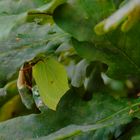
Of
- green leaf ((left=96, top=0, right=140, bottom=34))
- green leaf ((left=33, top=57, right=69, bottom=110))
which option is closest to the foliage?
green leaf ((left=33, top=57, right=69, bottom=110))

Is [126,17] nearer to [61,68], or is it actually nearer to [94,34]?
→ [94,34]

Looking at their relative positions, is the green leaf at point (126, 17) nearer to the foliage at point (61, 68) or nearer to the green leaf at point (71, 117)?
the foliage at point (61, 68)

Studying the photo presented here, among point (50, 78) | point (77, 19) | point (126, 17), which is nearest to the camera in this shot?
point (126, 17)

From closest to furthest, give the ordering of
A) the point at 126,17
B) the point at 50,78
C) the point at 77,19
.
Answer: the point at 126,17 < the point at 77,19 < the point at 50,78

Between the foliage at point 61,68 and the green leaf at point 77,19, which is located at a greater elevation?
the green leaf at point 77,19

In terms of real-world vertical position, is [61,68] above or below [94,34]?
below

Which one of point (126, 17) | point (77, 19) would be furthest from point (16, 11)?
point (126, 17)

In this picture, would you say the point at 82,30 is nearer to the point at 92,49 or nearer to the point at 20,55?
the point at 92,49

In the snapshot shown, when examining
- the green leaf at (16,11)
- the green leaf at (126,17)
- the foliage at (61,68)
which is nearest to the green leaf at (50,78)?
the foliage at (61,68)
